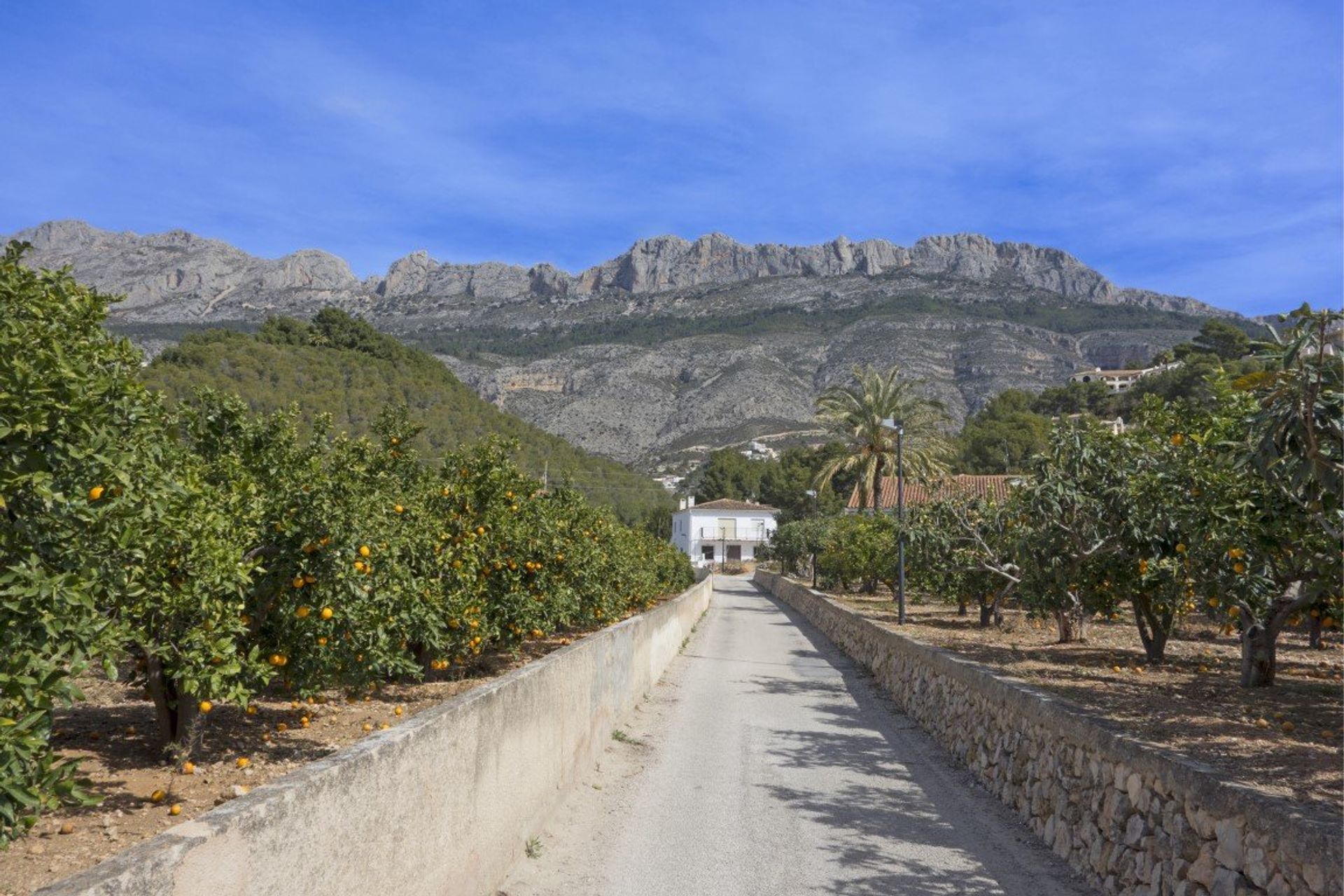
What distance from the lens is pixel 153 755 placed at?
7039 mm

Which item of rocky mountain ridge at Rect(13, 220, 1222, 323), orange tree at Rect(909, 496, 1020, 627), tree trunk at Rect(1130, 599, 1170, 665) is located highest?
rocky mountain ridge at Rect(13, 220, 1222, 323)

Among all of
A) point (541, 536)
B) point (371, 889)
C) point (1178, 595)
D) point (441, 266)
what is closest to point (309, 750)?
point (371, 889)

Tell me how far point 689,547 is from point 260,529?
86.2 metres

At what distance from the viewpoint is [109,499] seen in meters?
4.19

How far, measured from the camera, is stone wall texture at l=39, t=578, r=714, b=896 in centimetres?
264

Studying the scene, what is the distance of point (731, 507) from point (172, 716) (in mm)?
86194

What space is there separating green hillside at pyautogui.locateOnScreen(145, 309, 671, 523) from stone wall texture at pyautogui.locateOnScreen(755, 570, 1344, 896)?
3782cm

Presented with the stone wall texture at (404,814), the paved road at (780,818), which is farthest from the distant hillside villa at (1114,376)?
the stone wall texture at (404,814)

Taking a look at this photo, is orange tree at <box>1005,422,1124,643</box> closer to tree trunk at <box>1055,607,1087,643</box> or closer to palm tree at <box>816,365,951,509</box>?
tree trunk at <box>1055,607,1087,643</box>

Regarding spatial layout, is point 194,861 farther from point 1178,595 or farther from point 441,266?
point 441,266

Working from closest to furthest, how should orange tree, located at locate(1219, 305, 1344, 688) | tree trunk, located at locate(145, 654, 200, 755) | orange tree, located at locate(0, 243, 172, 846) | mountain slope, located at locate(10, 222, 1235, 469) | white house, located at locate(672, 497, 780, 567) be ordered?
orange tree, located at locate(0, 243, 172, 846)
orange tree, located at locate(1219, 305, 1344, 688)
tree trunk, located at locate(145, 654, 200, 755)
white house, located at locate(672, 497, 780, 567)
mountain slope, located at locate(10, 222, 1235, 469)

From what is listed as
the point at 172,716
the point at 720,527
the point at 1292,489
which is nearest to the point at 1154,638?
the point at 1292,489

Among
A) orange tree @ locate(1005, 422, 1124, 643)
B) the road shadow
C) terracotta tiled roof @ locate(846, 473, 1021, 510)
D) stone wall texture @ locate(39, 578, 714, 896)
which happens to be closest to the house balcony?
terracotta tiled roof @ locate(846, 473, 1021, 510)

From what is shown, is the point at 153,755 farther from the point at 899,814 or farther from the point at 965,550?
the point at 965,550
